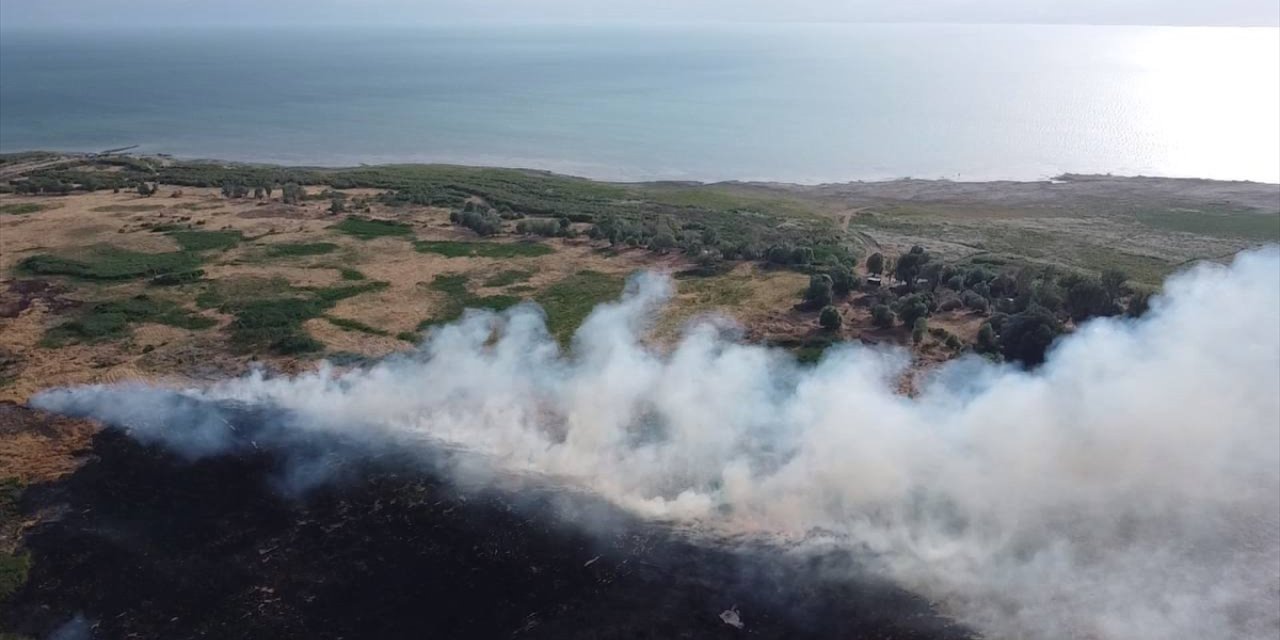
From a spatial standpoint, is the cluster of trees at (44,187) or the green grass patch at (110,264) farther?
the cluster of trees at (44,187)

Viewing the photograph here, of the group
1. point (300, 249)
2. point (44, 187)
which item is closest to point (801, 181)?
point (300, 249)

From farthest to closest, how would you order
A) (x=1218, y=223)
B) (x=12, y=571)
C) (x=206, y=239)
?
1. (x=1218, y=223)
2. (x=206, y=239)
3. (x=12, y=571)

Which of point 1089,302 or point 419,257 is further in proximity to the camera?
point 419,257

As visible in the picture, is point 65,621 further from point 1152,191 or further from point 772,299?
point 1152,191

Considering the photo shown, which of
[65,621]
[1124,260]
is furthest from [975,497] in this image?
[1124,260]

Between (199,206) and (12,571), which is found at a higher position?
(199,206)

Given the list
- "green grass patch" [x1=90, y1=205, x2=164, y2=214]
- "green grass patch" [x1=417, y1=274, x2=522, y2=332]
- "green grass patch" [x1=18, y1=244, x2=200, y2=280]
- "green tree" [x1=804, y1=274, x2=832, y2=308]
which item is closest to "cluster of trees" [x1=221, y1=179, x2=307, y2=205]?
"green grass patch" [x1=90, y1=205, x2=164, y2=214]

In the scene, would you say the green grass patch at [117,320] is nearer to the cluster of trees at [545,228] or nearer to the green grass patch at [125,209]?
the cluster of trees at [545,228]

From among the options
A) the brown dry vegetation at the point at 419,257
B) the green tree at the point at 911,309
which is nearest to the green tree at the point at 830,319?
the brown dry vegetation at the point at 419,257

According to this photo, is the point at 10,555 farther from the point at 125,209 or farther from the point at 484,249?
the point at 125,209
